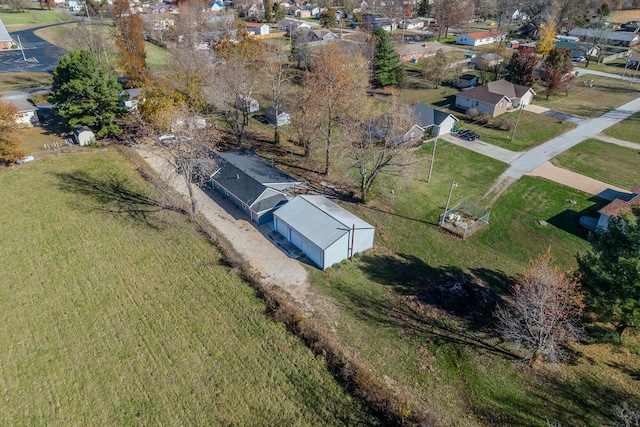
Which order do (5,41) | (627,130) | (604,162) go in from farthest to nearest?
(5,41) → (627,130) → (604,162)

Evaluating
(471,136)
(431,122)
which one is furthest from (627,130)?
(431,122)

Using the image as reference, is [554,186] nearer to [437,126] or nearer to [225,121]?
[437,126]

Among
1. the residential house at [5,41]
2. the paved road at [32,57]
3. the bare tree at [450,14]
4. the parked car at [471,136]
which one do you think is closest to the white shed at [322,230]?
the parked car at [471,136]

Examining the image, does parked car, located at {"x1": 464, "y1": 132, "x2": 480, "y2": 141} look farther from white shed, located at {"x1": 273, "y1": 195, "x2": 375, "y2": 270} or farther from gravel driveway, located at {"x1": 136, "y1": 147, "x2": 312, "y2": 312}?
gravel driveway, located at {"x1": 136, "y1": 147, "x2": 312, "y2": 312}

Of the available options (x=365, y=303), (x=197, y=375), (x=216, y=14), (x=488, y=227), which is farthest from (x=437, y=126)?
(x=216, y=14)

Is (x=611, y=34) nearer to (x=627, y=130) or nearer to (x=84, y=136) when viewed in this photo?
(x=627, y=130)
